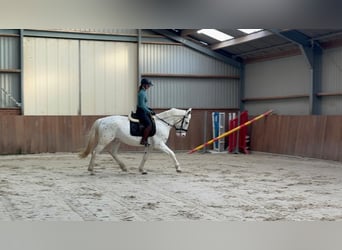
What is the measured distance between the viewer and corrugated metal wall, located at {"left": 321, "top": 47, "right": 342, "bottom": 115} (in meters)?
13.2

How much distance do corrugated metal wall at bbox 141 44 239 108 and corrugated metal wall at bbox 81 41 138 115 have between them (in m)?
0.60

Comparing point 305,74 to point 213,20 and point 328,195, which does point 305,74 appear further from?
point 213,20

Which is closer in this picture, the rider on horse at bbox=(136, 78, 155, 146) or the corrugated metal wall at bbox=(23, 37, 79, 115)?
the rider on horse at bbox=(136, 78, 155, 146)

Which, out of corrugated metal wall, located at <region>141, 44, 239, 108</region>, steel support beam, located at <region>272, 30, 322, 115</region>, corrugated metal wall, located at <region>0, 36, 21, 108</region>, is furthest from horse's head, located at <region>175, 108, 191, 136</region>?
corrugated metal wall, located at <region>0, 36, 21, 108</region>

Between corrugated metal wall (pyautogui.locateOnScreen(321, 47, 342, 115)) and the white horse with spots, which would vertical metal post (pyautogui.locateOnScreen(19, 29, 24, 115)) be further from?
corrugated metal wall (pyautogui.locateOnScreen(321, 47, 342, 115))

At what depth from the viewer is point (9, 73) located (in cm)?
1489

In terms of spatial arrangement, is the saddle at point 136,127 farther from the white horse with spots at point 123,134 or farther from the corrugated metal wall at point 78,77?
the corrugated metal wall at point 78,77

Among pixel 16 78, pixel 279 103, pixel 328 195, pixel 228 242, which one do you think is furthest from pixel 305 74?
pixel 228 242

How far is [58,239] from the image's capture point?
8.32 ft

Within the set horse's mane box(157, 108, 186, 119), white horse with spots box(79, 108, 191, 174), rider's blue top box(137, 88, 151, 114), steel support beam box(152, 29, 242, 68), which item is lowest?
white horse with spots box(79, 108, 191, 174)

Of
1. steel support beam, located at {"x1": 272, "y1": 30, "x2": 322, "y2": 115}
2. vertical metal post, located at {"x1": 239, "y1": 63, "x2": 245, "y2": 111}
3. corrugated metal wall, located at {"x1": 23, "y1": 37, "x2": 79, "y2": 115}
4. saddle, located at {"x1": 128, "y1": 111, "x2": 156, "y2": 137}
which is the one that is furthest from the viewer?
vertical metal post, located at {"x1": 239, "y1": 63, "x2": 245, "y2": 111}

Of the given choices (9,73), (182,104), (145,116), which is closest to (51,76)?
(9,73)

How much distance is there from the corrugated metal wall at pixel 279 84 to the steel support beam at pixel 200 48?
22.8 inches

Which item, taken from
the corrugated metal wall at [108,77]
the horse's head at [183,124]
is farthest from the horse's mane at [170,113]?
the corrugated metal wall at [108,77]
